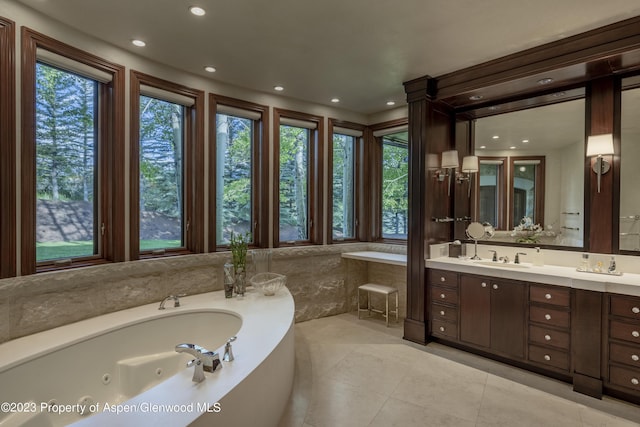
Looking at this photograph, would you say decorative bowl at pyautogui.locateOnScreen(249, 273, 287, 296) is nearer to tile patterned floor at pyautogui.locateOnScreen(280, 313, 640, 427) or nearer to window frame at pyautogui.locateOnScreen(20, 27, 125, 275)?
tile patterned floor at pyautogui.locateOnScreen(280, 313, 640, 427)

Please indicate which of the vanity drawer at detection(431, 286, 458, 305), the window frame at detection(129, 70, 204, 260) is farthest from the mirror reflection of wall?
the window frame at detection(129, 70, 204, 260)

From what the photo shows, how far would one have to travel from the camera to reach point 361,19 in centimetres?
226

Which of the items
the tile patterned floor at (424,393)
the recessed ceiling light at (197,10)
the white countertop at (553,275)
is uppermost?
the recessed ceiling light at (197,10)

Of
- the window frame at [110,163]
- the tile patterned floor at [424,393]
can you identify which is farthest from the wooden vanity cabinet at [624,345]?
the window frame at [110,163]

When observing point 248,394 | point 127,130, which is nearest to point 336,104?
point 127,130

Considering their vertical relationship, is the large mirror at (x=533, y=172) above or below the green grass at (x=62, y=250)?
above

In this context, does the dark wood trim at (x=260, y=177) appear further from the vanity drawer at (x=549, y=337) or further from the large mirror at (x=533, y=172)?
the vanity drawer at (x=549, y=337)

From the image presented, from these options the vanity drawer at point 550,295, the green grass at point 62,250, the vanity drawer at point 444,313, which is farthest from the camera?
the vanity drawer at point 444,313

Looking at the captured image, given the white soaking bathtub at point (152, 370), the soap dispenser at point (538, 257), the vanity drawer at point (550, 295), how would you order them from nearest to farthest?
the white soaking bathtub at point (152, 370)
the vanity drawer at point (550, 295)
the soap dispenser at point (538, 257)

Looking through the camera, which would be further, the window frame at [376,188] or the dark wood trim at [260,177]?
the window frame at [376,188]

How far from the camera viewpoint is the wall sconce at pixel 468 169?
3.52m

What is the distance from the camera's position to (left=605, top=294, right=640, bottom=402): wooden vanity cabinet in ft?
7.52

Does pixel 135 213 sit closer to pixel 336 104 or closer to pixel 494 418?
pixel 336 104

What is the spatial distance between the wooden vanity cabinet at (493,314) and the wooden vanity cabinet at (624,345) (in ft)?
1.85
